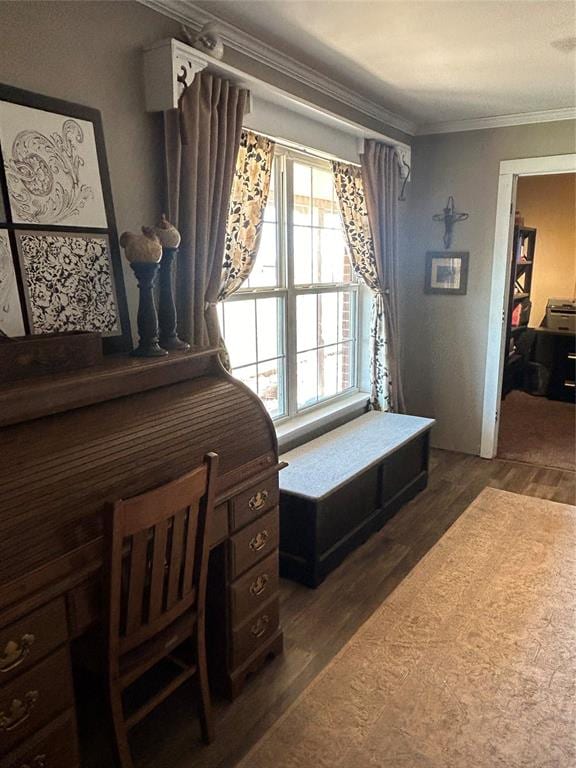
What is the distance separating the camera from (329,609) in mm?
2486

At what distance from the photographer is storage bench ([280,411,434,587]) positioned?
263cm

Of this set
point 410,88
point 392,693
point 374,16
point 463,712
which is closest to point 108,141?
point 374,16

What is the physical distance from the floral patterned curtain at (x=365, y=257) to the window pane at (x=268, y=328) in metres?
0.77

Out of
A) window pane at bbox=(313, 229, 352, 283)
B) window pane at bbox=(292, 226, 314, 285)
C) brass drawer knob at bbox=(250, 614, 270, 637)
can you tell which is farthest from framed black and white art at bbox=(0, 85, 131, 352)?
window pane at bbox=(313, 229, 352, 283)

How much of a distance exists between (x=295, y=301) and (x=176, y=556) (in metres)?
2.01

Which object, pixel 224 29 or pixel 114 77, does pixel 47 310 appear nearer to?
pixel 114 77

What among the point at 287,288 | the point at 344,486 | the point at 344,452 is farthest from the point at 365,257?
the point at 344,486

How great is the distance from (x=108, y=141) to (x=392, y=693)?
2228 mm

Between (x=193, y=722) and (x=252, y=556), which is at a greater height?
(x=252, y=556)

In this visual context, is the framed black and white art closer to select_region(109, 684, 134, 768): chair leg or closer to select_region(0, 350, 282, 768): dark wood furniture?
select_region(0, 350, 282, 768): dark wood furniture

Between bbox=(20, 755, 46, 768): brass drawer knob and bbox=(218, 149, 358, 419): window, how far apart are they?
1.91m

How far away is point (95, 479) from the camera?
4.66 feet

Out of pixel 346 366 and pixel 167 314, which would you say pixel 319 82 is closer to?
pixel 167 314

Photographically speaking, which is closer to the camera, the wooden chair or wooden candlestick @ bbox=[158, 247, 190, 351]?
the wooden chair
